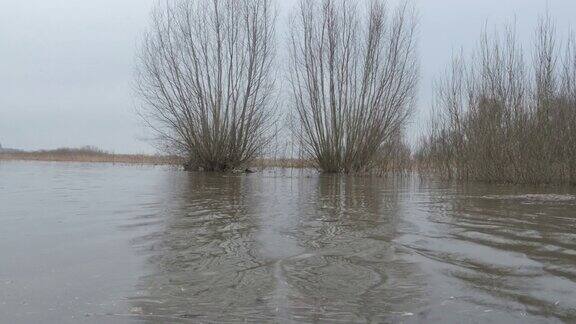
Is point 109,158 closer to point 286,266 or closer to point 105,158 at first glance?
point 105,158

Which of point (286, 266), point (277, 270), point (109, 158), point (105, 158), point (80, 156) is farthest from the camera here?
point (80, 156)

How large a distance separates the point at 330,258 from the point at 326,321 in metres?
1.45

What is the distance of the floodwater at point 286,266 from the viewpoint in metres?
2.70

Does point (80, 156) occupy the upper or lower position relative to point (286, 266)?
upper

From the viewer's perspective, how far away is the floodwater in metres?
2.70

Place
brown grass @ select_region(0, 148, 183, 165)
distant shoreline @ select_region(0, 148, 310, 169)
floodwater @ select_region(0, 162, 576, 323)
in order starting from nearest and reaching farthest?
floodwater @ select_region(0, 162, 576, 323)
distant shoreline @ select_region(0, 148, 310, 169)
brown grass @ select_region(0, 148, 183, 165)

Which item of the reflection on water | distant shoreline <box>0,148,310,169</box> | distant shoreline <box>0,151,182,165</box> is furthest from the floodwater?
distant shoreline <box>0,151,182,165</box>

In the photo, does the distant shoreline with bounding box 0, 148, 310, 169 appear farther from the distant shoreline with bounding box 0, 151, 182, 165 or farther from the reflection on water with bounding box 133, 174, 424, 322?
the reflection on water with bounding box 133, 174, 424, 322

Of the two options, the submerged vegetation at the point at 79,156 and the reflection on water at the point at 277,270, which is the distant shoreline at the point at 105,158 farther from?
the reflection on water at the point at 277,270

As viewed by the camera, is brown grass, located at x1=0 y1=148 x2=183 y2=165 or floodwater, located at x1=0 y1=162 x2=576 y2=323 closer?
floodwater, located at x1=0 y1=162 x2=576 y2=323

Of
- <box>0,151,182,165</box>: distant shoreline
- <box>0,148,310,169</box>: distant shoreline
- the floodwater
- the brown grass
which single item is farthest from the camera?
the brown grass

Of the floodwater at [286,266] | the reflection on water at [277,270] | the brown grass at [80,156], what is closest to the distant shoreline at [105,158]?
the brown grass at [80,156]

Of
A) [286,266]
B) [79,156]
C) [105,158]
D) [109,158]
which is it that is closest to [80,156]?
[79,156]

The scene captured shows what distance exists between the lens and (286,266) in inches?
145
